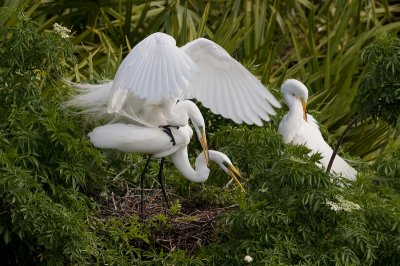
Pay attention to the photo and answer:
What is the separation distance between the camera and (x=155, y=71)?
621 centimetres

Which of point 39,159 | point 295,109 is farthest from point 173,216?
point 295,109

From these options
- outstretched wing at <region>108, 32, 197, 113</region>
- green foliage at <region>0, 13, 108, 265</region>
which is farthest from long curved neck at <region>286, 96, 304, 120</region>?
green foliage at <region>0, 13, 108, 265</region>

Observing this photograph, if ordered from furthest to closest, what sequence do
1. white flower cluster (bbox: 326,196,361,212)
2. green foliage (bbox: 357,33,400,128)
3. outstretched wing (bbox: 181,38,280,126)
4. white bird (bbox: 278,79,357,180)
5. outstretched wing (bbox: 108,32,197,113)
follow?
white bird (bbox: 278,79,357,180) < outstretched wing (bbox: 181,38,280,126) < green foliage (bbox: 357,33,400,128) < outstretched wing (bbox: 108,32,197,113) < white flower cluster (bbox: 326,196,361,212)

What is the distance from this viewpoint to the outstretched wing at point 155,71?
6.09m

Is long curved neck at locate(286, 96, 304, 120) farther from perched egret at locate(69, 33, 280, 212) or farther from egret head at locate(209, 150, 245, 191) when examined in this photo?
egret head at locate(209, 150, 245, 191)

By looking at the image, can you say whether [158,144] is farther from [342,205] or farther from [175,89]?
[342,205]

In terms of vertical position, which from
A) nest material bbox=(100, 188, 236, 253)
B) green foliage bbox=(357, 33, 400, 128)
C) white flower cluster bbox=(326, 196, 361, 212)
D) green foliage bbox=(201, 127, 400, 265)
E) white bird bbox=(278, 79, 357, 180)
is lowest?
nest material bbox=(100, 188, 236, 253)

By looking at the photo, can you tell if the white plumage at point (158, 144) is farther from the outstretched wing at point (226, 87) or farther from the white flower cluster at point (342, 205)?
the white flower cluster at point (342, 205)

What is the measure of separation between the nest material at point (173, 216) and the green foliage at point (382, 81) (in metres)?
0.97

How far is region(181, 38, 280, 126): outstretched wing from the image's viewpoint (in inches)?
256

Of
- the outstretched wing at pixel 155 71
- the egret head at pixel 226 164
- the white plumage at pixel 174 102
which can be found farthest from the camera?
the egret head at pixel 226 164

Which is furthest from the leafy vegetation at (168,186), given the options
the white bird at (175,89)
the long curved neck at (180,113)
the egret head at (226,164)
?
the long curved neck at (180,113)

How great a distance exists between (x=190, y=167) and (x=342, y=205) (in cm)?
121

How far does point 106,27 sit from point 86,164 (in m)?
3.19
